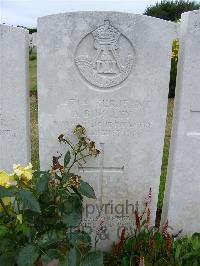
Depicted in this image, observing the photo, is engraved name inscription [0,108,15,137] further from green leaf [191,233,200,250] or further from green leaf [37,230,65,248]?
green leaf [191,233,200,250]

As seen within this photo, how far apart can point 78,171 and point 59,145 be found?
0.85ft

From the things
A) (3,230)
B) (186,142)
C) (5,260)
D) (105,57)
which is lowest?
(5,260)

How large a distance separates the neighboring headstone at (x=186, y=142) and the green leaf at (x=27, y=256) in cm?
151

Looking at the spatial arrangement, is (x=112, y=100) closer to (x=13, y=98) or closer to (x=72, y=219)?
(x=13, y=98)

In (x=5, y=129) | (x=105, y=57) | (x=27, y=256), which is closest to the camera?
(x=27, y=256)

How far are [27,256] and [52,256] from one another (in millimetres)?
122

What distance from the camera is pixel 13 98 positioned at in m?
2.85

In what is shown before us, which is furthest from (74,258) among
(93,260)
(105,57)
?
(105,57)

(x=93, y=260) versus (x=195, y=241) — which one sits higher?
(x=93, y=260)

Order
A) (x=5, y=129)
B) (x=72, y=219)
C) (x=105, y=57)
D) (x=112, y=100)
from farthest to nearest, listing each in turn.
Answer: (x=5, y=129) < (x=112, y=100) < (x=105, y=57) < (x=72, y=219)

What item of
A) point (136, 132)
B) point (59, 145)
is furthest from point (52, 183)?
point (136, 132)

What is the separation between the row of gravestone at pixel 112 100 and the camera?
8.77ft

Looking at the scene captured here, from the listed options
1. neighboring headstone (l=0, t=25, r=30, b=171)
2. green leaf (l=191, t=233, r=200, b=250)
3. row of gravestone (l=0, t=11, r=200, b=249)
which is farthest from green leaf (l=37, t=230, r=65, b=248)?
green leaf (l=191, t=233, r=200, b=250)

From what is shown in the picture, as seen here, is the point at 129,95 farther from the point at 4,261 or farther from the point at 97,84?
the point at 4,261
